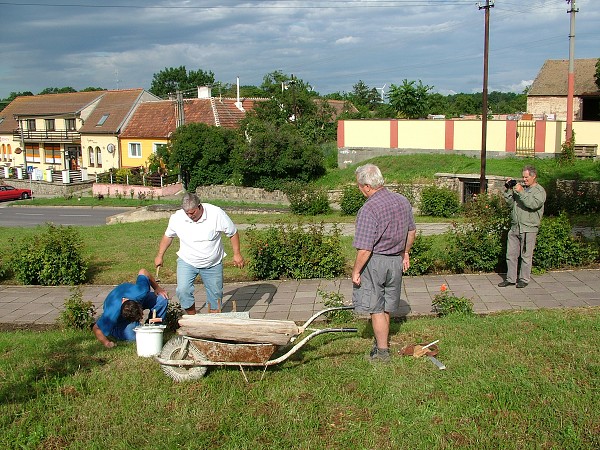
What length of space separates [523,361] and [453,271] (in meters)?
4.60

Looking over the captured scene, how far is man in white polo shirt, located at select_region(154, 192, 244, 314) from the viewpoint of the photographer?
670 cm

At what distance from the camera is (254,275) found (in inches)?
395

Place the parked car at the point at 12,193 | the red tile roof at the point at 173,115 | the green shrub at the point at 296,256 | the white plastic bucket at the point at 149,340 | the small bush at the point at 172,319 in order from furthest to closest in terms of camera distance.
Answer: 1. the red tile roof at the point at 173,115
2. the parked car at the point at 12,193
3. the green shrub at the point at 296,256
4. the small bush at the point at 172,319
5. the white plastic bucket at the point at 149,340

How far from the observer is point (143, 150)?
47875 mm

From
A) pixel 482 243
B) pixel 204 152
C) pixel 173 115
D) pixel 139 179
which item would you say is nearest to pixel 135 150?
pixel 173 115

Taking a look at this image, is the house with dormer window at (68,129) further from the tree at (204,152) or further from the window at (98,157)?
the tree at (204,152)

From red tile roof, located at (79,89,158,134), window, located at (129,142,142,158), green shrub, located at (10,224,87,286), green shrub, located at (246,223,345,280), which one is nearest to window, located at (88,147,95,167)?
red tile roof, located at (79,89,158,134)

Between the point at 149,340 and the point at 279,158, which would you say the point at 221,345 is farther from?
the point at 279,158

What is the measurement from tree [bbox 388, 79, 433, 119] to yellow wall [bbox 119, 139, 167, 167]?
18680 millimetres

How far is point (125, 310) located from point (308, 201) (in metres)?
15.6

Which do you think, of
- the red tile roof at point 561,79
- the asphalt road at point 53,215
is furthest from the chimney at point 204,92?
the red tile roof at point 561,79

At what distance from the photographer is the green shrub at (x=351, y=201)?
2042cm

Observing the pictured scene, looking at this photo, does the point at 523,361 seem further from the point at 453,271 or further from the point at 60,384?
the point at 453,271

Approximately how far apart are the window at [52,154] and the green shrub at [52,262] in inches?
1991
